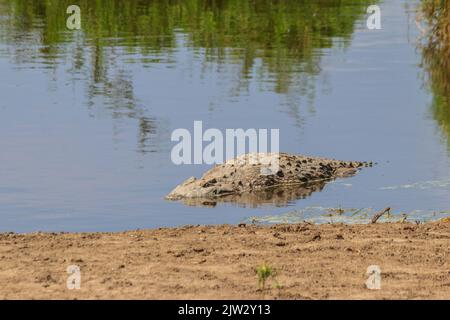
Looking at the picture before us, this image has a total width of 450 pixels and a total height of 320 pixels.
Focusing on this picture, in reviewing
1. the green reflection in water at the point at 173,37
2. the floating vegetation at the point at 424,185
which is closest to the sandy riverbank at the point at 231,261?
the floating vegetation at the point at 424,185

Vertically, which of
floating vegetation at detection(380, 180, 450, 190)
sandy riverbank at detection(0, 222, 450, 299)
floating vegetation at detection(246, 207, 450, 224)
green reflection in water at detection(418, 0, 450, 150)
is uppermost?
green reflection in water at detection(418, 0, 450, 150)

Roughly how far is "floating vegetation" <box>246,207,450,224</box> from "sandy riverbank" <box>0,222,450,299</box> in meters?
0.62

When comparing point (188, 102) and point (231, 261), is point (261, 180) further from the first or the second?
point (231, 261)

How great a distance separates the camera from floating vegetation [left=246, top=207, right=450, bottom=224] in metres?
10.9

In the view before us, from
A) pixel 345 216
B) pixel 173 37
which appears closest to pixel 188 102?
pixel 345 216

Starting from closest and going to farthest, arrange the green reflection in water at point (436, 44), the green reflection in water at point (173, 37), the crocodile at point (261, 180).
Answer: the crocodile at point (261, 180) → the green reflection in water at point (173, 37) → the green reflection in water at point (436, 44)

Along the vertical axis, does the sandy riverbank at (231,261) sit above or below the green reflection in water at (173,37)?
below

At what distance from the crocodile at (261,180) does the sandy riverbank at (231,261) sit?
183 cm

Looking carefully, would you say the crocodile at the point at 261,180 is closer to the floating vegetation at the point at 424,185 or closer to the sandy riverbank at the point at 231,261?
the floating vegetation at the point at 424,185

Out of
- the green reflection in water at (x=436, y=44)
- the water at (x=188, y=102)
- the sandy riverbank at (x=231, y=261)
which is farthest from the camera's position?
the green reflection in water at (x=436, y=44)

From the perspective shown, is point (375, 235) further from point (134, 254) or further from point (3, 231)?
point (3, 231)

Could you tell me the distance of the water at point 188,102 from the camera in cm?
1183

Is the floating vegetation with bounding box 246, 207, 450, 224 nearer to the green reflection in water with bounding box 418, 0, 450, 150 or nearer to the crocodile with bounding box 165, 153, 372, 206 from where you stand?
the crocodile with bounding box 165, 153, 372, 206

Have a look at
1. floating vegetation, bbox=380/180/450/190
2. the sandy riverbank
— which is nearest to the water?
floating vegetation, bbox=380/180/450/190
